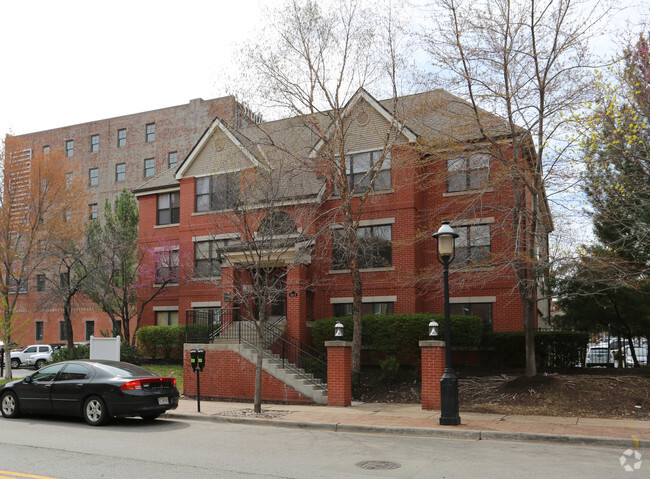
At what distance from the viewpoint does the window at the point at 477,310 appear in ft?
73.4

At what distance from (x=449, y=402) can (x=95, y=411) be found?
7387mm

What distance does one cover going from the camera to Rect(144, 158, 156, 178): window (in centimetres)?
4881

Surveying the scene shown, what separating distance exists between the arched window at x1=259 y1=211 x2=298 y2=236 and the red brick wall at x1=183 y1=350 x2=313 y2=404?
4.18 metres

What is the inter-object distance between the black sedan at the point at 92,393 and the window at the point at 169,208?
16.8m

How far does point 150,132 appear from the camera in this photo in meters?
49.9

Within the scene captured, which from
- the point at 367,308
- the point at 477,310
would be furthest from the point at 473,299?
the point at 367,308

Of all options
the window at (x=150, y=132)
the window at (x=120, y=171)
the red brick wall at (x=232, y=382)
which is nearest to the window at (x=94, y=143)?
the window at (x=120, y=171)

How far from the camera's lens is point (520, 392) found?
1603 centimetres

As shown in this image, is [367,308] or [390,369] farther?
[367,308]

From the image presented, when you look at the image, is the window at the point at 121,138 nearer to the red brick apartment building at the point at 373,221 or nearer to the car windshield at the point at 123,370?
the red brick apartment building at the point at 373,221

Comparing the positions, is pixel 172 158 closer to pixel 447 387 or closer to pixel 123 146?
pixel 123 146

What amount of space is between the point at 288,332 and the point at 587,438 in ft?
40.7

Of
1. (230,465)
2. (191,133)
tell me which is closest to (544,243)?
(230,465)

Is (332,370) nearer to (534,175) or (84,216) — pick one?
(534,175)
